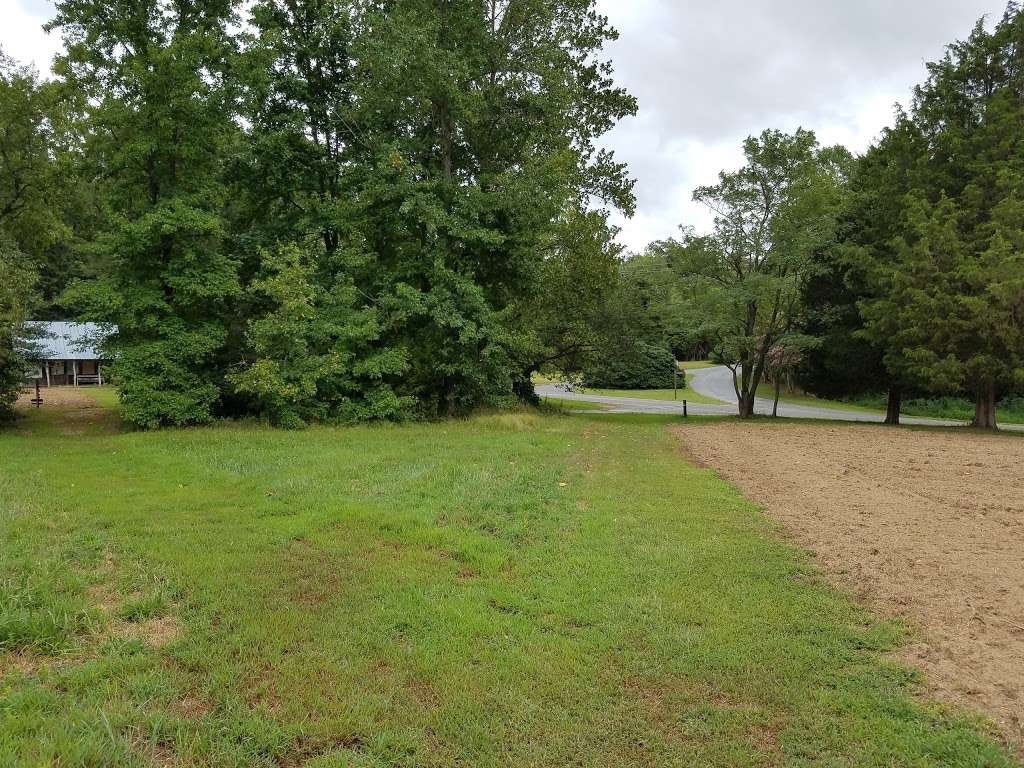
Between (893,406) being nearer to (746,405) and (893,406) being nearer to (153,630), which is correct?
(746,405)

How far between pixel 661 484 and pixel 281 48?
1686 centimetres

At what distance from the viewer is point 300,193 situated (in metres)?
19.2

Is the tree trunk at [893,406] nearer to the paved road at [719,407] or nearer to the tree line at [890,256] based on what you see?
the tree line at [890,256]

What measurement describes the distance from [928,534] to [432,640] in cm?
528

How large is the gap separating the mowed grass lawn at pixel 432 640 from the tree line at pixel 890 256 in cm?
1275

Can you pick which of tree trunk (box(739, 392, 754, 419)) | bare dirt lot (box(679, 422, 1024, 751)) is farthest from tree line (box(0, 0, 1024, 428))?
bare dirt lot (box(679, 422, 1024, 751))

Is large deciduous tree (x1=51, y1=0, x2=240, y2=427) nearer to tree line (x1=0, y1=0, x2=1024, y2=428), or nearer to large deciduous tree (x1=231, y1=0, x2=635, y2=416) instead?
tree line (x1=0, y1=0, x2=1024, y2=428)

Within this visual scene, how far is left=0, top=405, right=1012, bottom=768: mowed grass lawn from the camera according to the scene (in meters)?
2.82

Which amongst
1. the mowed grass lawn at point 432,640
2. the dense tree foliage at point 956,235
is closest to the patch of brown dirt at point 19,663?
the mowed grass lawn at point 432,640

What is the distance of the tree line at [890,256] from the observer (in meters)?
16.0

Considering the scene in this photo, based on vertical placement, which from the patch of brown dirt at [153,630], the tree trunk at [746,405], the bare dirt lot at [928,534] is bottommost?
the patch of brown dirt at [153,630]

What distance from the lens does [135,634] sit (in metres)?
3.76

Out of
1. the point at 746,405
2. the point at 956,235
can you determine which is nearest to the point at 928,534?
the point at 956,235

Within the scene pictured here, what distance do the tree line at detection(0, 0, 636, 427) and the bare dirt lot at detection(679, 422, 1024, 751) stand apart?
827cm
